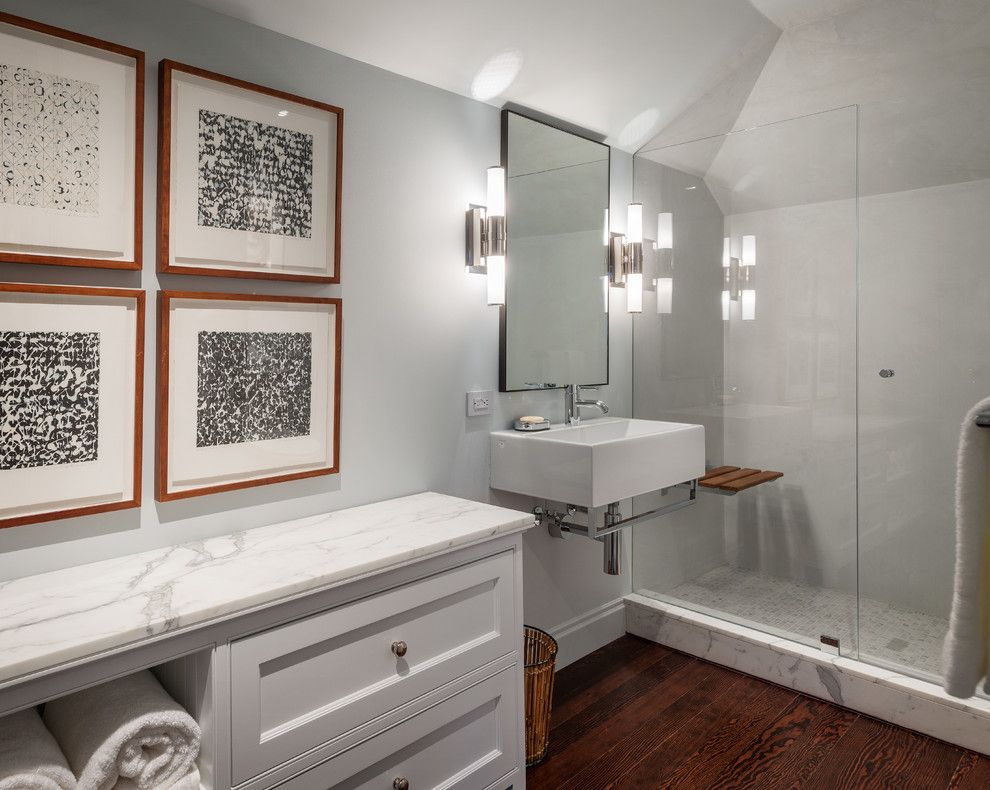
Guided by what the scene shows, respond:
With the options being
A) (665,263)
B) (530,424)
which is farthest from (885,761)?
(665,263)

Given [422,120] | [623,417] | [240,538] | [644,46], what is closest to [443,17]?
[422,120]

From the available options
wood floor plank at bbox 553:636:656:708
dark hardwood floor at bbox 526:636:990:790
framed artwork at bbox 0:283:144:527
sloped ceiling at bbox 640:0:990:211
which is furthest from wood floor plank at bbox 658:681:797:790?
sloped ceiling at bbox 640:0:990:211

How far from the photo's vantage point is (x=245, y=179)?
1750 millimetres

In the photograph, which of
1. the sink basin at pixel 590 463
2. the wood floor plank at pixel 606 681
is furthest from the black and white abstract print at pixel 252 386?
the wood floor plank at pixel 606 681

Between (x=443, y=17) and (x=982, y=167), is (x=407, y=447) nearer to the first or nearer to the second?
(x=443, y=17)

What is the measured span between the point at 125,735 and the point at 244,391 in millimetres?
840

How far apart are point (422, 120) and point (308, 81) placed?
409mm

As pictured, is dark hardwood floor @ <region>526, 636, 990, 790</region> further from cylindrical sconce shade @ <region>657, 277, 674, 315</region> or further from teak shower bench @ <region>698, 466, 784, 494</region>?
cylindrical sconce shade @ <region>657, 277, 674, 315</region>

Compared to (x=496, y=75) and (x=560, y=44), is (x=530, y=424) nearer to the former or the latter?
(x=496, y=75)

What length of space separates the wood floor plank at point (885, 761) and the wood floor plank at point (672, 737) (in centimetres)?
34

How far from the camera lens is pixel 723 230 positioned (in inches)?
109

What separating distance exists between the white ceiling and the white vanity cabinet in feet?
4.45

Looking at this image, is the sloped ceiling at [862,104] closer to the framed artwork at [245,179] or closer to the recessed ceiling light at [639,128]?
the recessed ceiling light at [639,128]

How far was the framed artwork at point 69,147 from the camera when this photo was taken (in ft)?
4.58
